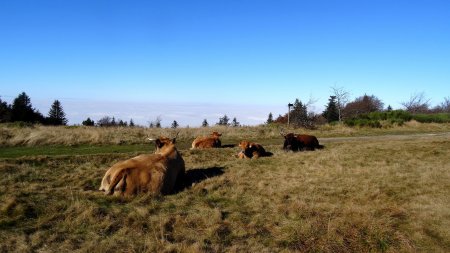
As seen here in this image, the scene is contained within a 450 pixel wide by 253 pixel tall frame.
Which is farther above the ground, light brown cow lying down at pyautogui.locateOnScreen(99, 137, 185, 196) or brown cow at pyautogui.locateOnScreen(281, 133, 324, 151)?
brown cow at pyautogui.locateOnScreen(281, 133, 324, 151)

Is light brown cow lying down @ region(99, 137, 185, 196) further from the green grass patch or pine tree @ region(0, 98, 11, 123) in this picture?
pine tree @ region(0, 98, 11, 123)

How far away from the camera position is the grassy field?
25.6ft

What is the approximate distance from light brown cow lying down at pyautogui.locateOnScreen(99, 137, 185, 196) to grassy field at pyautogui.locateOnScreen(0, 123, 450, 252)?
38 centimetres

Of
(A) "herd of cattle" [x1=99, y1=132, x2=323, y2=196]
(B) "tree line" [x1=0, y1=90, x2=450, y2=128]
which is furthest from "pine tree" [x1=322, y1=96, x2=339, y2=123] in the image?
(A) "herd of cattle" [x1=99, y1=132, x2=323, y2=196]

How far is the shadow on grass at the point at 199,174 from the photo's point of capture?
508 inches

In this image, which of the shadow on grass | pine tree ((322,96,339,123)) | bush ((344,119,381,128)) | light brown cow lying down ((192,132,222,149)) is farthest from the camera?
pine tree ((322,96,339,123))

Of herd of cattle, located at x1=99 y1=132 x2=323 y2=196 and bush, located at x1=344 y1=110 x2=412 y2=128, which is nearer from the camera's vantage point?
herd of cattle, located at x1=99 y1=132 x2=323 y2=196

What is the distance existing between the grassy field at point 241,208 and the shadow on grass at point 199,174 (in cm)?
5

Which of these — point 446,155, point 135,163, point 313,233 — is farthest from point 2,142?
point 446,155

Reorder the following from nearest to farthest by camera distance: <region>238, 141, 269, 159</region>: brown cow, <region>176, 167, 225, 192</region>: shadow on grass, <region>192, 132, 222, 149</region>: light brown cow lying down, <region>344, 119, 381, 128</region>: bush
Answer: <region>176, 167, 225, 192</region>: shadow on grass, <region>238, 141, 269, 159</region>: brown cow, <region>192, 132, 222, 149</region>: light brown cow lying down, <region>344, 119, 381, 128</region>: bush

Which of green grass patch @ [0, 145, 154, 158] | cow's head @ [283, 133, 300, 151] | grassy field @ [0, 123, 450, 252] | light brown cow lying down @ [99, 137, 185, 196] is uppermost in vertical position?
cow's head @ [283, 133, 300, 151]

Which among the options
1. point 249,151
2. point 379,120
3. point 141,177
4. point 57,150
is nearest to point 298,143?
point 249,151

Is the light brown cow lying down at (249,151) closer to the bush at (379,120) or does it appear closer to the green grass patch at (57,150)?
the green grass patch at (57,150)

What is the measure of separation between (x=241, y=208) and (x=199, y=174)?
13.8ft
